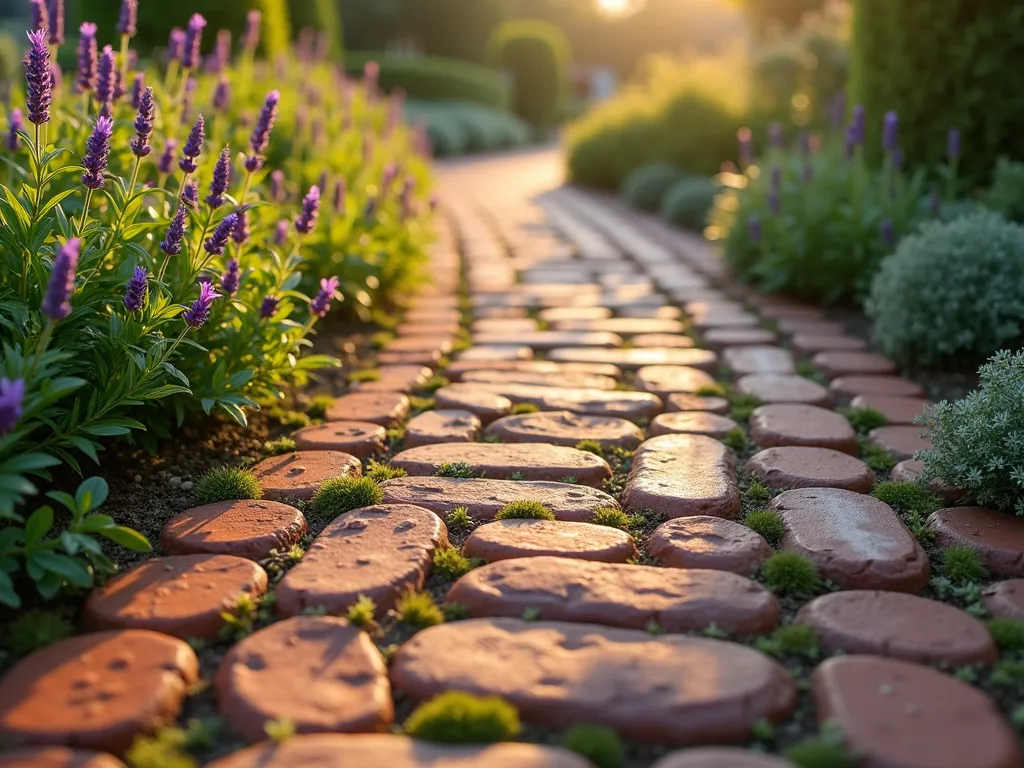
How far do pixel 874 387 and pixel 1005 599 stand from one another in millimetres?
1535

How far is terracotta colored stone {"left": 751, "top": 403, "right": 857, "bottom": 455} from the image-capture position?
107 inches

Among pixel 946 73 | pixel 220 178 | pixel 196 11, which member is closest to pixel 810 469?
pixel 220 178

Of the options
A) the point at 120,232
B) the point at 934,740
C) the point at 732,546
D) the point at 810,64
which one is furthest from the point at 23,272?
the point at 810,64

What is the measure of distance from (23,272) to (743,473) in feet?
6.03

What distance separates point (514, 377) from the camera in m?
3.38

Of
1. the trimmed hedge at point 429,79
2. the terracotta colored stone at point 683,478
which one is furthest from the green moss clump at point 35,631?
the trimmed hedge at point 429,79

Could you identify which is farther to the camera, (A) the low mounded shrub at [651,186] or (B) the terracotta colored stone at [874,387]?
(A) the low mounded shrub at [651,186]

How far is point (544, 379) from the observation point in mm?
3350

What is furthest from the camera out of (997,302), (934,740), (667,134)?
(667,134)

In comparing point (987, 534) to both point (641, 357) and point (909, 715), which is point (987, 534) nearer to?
point (909, 715)

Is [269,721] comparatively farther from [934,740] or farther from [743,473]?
[743,473]

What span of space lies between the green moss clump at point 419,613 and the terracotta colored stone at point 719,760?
552 mm

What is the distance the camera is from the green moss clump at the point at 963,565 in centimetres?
197

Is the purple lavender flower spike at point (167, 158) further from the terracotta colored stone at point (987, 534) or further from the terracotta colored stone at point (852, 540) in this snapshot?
the terracotta colored stone at point (987, 534)
